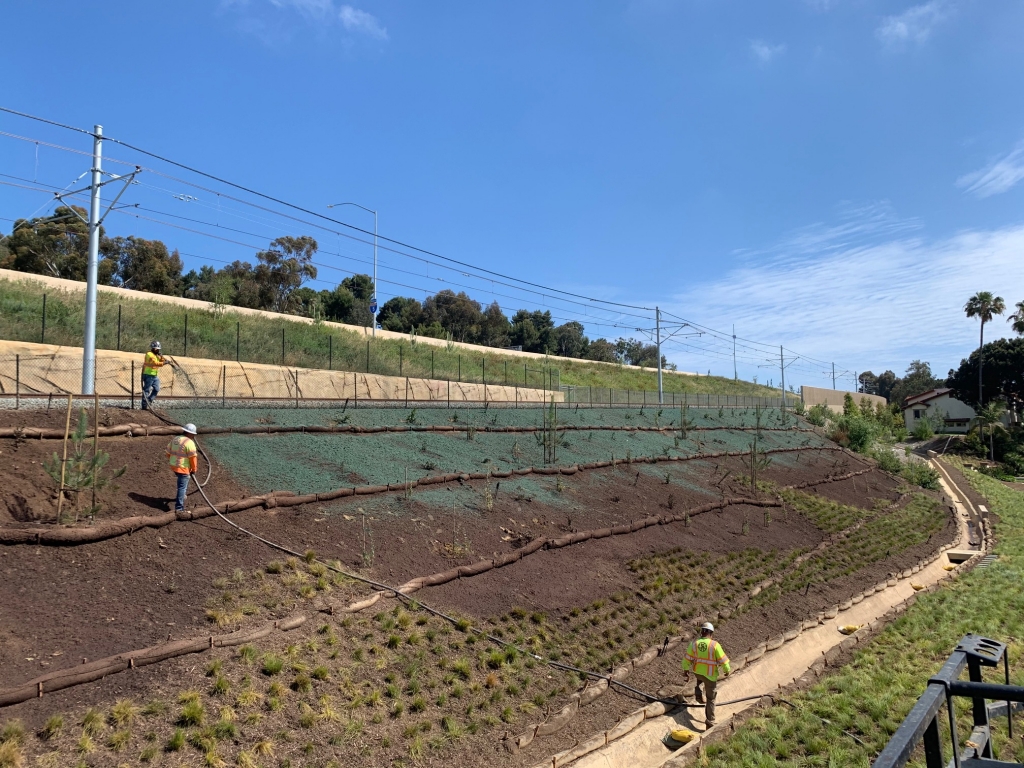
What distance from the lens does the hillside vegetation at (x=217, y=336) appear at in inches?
1104

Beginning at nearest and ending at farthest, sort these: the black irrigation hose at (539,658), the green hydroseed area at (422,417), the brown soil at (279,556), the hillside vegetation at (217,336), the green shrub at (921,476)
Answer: the brown soil at (279,556)
the black irrigation hose at (539,658)
the green hydroseed area at (422,417)
the hillside vegetation at (217,336)
the green shrub at (921,476)

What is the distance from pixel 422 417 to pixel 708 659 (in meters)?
15.5

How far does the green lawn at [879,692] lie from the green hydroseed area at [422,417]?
13.5m

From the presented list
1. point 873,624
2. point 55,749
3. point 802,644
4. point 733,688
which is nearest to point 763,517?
point 873,624

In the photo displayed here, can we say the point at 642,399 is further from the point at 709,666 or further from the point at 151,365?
the point at 709,666

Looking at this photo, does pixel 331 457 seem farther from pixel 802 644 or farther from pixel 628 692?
pixel 802 644

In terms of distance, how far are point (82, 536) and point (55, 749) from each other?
400cm

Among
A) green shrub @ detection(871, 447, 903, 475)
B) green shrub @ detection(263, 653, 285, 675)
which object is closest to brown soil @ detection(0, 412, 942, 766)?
green shrub @ detection(263, 653, 285, 675)

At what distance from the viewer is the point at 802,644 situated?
45.6 ft

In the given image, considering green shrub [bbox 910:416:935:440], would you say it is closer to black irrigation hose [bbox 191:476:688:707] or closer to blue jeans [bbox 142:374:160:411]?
black irrigation hose [bbox 191:476:688:707]

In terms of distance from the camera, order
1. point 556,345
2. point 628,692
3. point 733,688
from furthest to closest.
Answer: point 556,345 < point 733,688 < point 628,692

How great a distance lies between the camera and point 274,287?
69500mm

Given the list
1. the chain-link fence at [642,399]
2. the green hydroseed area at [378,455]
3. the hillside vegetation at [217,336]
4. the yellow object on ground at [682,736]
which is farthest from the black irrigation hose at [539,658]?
the chain-link fence at [642,399]

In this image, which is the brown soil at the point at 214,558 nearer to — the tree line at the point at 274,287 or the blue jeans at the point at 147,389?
the blue jeans at the point at 147,389
